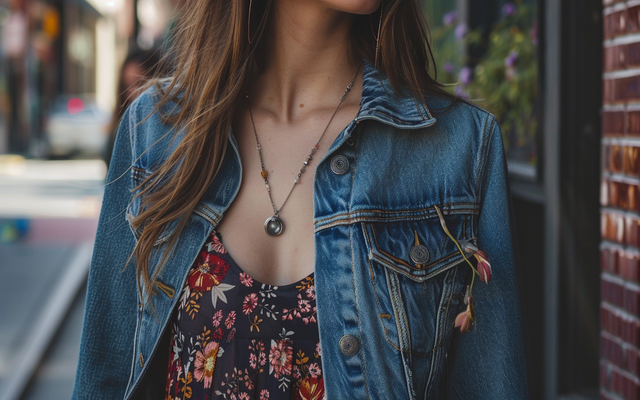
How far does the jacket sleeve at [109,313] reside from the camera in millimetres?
1893

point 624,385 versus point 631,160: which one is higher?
point 631,160

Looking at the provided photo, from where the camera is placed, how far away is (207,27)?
77.2 inches

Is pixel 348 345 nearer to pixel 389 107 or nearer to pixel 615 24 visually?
pixel 389 107

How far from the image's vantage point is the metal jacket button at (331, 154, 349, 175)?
170cm

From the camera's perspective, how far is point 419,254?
5.27 feet

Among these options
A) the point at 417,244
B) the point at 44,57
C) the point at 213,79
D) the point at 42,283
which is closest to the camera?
the point at 417,244

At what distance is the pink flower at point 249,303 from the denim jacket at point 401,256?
0.49 ft

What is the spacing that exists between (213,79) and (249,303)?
67 cm

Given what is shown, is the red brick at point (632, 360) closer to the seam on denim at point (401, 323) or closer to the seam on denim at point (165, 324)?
the seam on denim at point (401, 323)

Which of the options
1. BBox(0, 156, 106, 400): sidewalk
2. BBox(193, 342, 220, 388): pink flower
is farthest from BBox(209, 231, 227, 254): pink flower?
BBox(0, 156, 106, 400): sidewalk

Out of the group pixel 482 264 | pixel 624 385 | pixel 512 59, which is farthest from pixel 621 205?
pixel 512 59

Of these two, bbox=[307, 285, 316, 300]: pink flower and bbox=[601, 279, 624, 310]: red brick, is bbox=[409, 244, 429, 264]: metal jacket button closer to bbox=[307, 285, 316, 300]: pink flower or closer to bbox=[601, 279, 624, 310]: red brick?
bbox=[307, 285, 316, 300]: pink flower

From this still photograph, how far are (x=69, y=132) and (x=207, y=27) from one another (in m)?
20.7

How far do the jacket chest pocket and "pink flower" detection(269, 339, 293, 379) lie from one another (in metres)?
0.23
